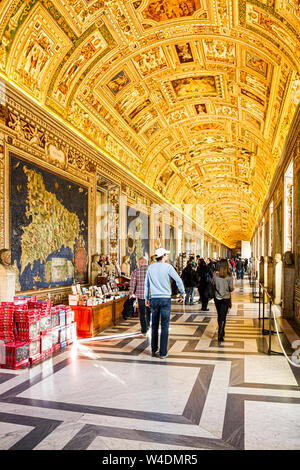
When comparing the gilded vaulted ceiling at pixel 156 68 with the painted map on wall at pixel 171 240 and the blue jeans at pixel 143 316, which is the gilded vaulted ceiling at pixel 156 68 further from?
the painted map on wall at pixel 171 240

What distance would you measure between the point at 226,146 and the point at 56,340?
644 inches

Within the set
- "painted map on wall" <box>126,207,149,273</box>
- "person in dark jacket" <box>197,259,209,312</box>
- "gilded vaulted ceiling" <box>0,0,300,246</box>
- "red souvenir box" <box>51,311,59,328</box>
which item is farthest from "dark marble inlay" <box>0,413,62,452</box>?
Result: "painted map on wall" <box>126,207,149,273</box>

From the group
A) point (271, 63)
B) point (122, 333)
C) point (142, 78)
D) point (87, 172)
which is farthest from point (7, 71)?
point (271, 63)

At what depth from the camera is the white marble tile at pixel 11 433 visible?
337 centimetres

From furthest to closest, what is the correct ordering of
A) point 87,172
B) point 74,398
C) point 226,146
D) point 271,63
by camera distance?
point 226,146
point 87,172
point 271,63
point 74,398

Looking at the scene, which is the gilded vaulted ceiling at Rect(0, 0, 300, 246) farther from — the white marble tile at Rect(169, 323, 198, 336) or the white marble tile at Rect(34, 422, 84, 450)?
the white marble tile at Rect(34, 422, 84, 450)

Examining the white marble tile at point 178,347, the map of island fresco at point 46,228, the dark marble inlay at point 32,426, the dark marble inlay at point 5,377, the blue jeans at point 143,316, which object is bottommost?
the white marble tile at point 178,347

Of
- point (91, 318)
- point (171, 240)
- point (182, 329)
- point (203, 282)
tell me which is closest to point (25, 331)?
point (91, 318)

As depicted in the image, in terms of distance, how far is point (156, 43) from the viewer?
420 inches

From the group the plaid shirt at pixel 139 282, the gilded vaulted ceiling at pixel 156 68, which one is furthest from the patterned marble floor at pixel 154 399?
the gilded vaulted ceiling at pixel 156 68

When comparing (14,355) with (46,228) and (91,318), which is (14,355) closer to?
(91,318)

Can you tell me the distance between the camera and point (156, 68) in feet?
39.9

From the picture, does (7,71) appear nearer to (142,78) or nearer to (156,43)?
(156,43)

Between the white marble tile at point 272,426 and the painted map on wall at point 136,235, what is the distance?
40.6 feet
